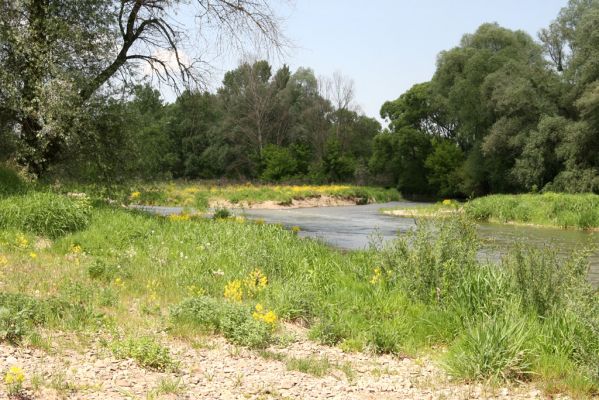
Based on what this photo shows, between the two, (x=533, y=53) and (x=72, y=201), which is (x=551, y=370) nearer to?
(x=72, y=201)

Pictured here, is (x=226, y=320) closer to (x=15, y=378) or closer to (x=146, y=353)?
(x=146, y=353)

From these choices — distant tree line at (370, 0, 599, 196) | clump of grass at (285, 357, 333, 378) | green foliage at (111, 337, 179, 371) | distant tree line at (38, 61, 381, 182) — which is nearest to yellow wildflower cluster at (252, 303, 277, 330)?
clump of grass at (285, 357, 333, 378)

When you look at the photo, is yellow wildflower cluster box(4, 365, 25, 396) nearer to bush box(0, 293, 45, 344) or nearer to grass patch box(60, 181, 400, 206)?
bush box(0, 293, 45, 344)

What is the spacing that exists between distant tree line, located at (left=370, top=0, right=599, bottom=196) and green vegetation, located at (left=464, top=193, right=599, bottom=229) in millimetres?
6142

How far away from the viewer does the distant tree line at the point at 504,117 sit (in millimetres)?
33125

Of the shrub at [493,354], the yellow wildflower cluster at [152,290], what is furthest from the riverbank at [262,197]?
the shrub at [493,354]

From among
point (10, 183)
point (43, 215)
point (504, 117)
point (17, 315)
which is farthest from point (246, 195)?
point (17, 315)

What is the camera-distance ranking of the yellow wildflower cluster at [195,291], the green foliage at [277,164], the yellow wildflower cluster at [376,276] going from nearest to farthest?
the yellow wildflower cluster at [195,291] → the yellow wildflower cluster at [376,276] → the green foliage at [277,164]

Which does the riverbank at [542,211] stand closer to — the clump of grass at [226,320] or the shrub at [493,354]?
the clump of grass at [226,320]

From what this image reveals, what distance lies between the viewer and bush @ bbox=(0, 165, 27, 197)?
11.5m

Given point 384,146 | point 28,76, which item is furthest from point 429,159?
point 28,76

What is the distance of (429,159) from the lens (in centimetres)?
5584

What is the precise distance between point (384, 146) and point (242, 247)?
5094 cm

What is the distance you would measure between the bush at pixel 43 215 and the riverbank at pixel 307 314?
2.23 ft
